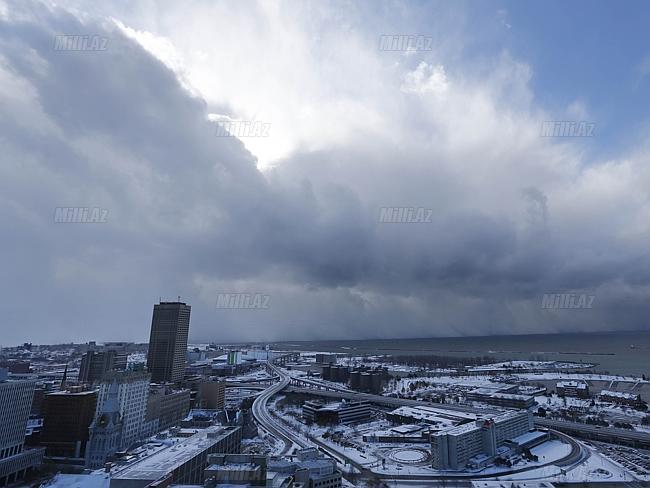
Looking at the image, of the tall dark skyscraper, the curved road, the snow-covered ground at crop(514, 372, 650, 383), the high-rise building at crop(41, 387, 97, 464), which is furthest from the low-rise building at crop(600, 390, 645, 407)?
the tall dark skyscraper

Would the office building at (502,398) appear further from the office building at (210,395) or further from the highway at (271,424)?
the office building at (210,395)

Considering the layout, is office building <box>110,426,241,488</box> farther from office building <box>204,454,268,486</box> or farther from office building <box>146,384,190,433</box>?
office building <box>146,384,190,433</box>

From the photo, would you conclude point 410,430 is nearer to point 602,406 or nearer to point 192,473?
point 192,473

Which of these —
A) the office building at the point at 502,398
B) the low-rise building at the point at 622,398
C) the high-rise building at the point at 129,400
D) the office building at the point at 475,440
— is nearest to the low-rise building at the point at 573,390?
the low-rise building at the point at 622,398

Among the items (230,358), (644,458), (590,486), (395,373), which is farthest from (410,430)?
(230,358)

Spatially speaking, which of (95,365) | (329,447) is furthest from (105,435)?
(95,365)

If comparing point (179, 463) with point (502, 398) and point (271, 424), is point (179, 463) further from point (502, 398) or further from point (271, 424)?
point (502, 398)
